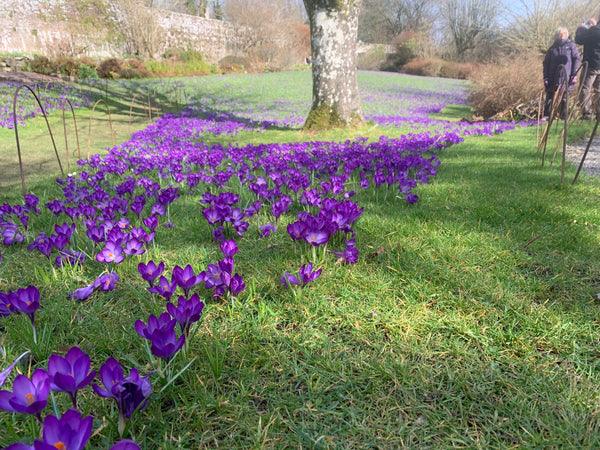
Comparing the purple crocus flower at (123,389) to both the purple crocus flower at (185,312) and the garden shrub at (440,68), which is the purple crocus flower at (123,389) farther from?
the garden shrub at (440,68)

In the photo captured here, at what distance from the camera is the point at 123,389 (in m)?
1.04

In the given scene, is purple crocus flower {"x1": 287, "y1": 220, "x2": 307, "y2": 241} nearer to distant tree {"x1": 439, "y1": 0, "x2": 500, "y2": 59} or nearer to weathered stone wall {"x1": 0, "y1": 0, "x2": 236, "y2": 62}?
weathered stone wall {"x1": 0, "y1": 0, "x2": 236, "y2": 62}

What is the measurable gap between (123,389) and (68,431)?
0.21 metres

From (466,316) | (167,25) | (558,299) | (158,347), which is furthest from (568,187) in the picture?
(167,25)

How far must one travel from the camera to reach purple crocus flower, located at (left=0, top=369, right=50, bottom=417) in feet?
3.05

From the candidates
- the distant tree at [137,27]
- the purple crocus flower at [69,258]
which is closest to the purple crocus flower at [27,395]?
the purple crocus flower at [69,258]

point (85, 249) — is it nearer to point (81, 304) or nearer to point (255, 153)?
point (81, 304)

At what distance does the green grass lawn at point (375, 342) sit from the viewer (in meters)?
1.21

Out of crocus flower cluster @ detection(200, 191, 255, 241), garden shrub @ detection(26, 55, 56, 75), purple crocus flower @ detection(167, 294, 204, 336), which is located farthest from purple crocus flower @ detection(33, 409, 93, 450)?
garden shrub @ detection(26, 55, 56, 75)

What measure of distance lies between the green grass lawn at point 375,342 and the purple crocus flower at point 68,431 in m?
0.33

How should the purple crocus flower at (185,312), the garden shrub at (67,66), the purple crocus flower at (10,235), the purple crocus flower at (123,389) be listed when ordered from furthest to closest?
the garden shrub at (67,66)
the purple crocus flower at (10,235)
the purple crocus flower at (185,312)
the purple crocus flower at (123,389)

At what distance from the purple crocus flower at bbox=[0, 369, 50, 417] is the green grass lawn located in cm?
23

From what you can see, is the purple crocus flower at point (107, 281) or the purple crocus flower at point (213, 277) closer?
the purple crocus flower at point (213, 277)

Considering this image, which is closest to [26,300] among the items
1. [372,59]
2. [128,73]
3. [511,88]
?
[511,88]
